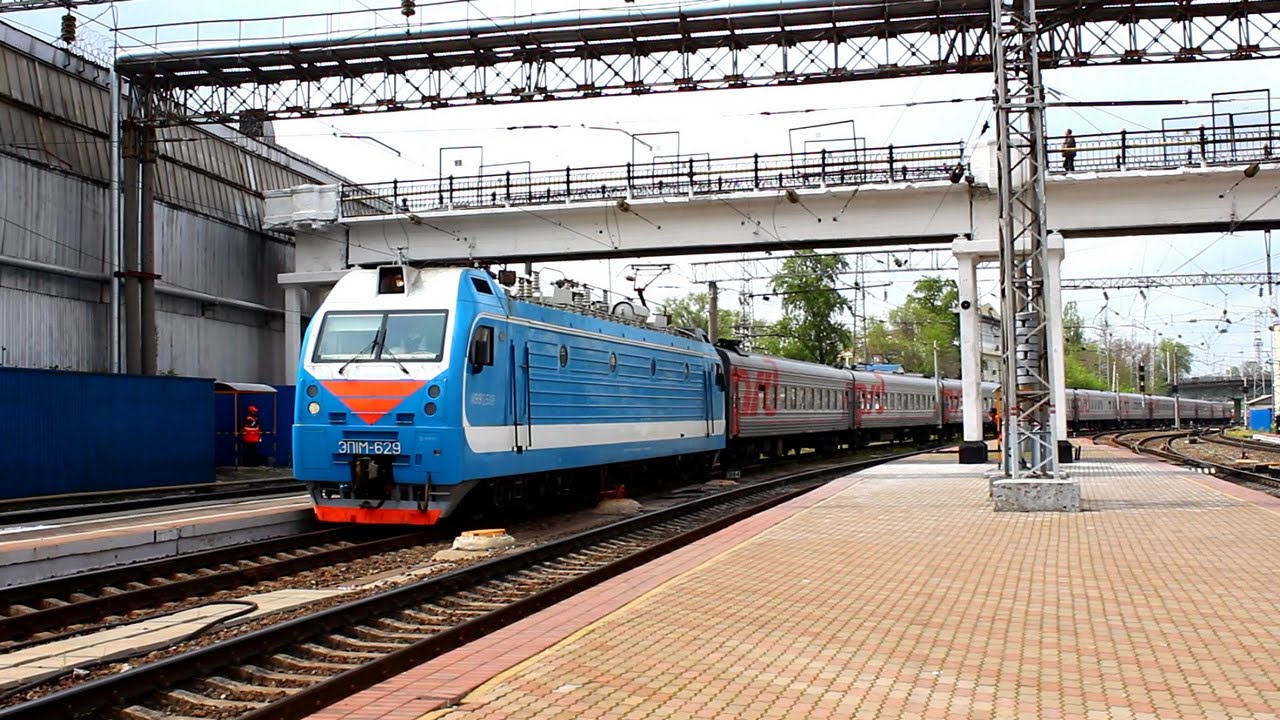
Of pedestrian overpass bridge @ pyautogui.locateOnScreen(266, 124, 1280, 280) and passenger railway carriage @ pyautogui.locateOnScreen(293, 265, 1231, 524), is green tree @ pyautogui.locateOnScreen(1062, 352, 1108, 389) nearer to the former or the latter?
pedestrian overpass bridge @ pyautogui.locateOnScreen(266, 124, 1280, 280)

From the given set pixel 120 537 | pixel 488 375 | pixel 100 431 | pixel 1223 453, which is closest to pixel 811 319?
pixel 1223 453

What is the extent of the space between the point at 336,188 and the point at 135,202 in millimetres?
6402

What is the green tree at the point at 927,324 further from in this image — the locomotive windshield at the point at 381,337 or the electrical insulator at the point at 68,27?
the locomotive windshield at the point at 381,337

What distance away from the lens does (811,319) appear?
211ft

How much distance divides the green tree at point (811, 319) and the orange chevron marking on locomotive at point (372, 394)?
4846 cm

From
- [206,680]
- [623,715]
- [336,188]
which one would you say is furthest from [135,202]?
[623,715]

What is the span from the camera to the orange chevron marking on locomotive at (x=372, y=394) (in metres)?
13.2

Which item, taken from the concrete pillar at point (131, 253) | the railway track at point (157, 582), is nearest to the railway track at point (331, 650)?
the railway track at point (157, 582)

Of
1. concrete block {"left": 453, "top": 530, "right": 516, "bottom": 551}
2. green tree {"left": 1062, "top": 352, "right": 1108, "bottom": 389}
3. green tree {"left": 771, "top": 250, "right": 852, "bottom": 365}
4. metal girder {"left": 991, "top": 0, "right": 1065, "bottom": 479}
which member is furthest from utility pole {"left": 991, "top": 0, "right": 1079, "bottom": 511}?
green tree {"left": 1062, "top": 352, "right": 1108, "bottom": 389}

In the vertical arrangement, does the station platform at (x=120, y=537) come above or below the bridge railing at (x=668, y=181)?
below

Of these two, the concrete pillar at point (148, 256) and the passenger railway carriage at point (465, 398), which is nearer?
the passenger railway carriage at point (465, 398)

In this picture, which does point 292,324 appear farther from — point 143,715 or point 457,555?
point 143,715

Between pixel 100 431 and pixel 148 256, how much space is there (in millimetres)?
9022

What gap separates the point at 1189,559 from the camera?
10.5 metres
